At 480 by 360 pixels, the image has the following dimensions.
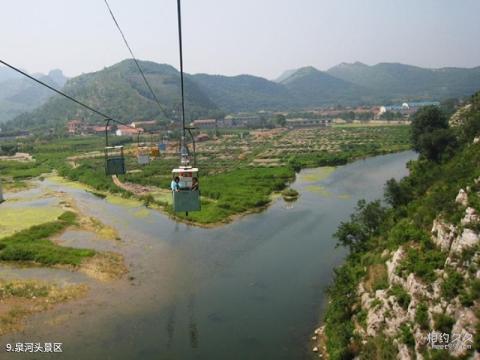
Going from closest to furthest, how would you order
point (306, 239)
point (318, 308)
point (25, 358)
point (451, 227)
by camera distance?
point (451, 227) < point (25, 358) < point (318, 308) < point (306, 239)

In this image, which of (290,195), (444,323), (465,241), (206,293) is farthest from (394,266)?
(290,195)

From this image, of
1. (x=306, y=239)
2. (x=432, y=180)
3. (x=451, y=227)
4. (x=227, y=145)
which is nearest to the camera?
(x=451, y=227)

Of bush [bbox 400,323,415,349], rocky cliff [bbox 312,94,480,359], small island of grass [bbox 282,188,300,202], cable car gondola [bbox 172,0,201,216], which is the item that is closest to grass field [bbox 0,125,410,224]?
small island of grass [bbox 282,188,300,202]

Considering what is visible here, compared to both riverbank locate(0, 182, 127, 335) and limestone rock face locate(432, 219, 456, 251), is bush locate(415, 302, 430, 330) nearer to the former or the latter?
limestone rock face locate(432, 219, 456, 251)

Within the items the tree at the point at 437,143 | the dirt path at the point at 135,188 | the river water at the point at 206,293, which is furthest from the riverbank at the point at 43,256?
the tree at the point at 437,143

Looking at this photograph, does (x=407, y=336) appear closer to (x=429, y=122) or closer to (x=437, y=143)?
(x=437, y=143)

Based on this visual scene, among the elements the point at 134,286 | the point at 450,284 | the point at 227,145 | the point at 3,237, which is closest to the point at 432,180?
the point at 450,284

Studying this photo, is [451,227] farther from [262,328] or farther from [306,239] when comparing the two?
[306,239]
